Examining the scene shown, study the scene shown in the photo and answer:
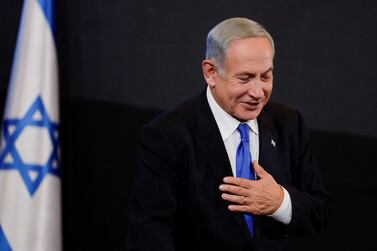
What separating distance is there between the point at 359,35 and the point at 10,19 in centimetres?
149

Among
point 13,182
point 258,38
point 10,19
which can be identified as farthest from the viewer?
point 10,19

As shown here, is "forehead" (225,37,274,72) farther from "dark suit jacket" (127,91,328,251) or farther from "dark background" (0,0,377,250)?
"dark background" (0,0,377,250)

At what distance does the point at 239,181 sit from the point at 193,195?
123 millimetres

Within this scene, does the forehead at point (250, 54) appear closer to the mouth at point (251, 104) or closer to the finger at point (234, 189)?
the mouth at point (251, 104)

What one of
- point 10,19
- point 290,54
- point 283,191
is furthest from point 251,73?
point 10,19

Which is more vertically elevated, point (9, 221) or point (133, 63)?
point (133, 63)

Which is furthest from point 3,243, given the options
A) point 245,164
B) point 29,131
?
point 245,164

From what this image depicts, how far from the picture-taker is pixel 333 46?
2715 millimetres

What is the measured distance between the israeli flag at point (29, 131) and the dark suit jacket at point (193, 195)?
3.44 ft

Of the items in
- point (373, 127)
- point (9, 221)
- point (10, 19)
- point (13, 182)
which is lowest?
point (9, 221)

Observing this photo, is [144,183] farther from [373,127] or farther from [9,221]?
[373,127]

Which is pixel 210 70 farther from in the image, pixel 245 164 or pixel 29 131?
pixel 29 131

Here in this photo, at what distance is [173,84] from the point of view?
9.35 ft

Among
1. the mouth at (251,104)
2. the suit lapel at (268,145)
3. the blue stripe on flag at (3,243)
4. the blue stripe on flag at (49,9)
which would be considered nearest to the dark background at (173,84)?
the blue stripe on flag at (49,9)
